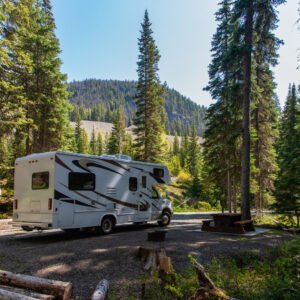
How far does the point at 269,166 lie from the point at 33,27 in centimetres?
2078

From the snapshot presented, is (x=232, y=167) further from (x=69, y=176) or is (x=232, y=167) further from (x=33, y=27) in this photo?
(x=33, y=27)

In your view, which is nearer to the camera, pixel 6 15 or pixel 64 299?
pixel 64 299

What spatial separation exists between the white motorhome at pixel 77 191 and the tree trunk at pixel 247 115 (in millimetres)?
4741

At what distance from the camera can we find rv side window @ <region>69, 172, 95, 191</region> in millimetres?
11352

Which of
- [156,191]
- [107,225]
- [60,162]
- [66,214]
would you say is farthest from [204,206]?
[60,162]

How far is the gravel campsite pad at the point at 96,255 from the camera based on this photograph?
21.6ft

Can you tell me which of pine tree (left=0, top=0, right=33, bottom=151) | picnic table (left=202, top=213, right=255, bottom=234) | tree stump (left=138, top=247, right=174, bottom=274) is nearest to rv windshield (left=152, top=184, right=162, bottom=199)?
picnic table (left=202, top=213, right=255, bottom=234)

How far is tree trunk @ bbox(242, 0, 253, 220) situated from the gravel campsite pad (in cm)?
334

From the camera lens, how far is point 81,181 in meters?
11.7

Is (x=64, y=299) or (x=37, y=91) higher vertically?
(x=37, y=91)

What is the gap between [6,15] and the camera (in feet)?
51.0

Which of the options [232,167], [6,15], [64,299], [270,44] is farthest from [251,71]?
[64,299]

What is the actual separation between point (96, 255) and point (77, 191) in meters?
3.60

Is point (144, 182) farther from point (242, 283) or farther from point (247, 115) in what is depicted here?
point (242, 283)
